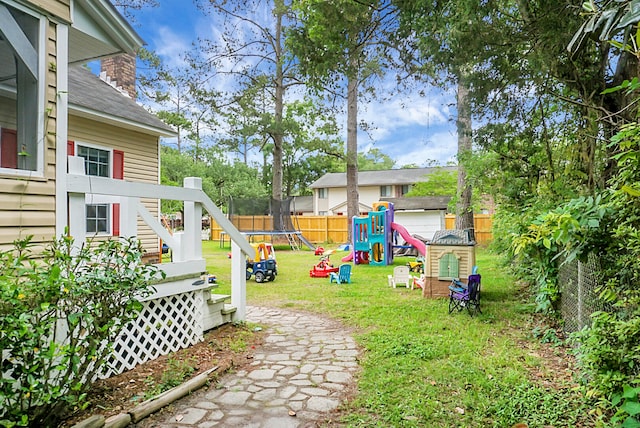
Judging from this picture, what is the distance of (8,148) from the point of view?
9.83 feet

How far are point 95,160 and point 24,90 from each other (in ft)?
20.5

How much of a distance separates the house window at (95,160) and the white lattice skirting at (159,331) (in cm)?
592

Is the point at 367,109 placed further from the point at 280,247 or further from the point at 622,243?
the point at 622,243

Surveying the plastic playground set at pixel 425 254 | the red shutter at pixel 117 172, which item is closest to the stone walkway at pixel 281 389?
the plastic playground set at pixel 425 254

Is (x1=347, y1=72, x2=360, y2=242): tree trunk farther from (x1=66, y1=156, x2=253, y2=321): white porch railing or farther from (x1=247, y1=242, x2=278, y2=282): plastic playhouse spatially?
(x1=66, y1=156, x2=253, y2=321): white porch railing

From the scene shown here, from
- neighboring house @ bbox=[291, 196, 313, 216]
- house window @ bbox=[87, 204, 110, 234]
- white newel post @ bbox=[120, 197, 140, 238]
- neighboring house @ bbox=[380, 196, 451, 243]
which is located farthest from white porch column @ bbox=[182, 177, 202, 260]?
neighboring house @ bbox=[291, 196, 313, 216]

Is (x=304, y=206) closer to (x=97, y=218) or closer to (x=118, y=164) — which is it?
(x=118, y=164)

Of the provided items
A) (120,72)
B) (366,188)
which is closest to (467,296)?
(120,72)

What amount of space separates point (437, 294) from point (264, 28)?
14.9 metres

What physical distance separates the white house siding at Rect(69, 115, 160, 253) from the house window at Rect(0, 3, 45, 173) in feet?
18.8

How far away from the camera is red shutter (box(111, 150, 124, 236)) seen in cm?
899

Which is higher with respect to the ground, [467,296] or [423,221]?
[423,221]

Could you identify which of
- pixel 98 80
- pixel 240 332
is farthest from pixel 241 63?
pixel 240 332

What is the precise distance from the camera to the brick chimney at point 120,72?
11.3m
